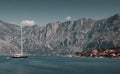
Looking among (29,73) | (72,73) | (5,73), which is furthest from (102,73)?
(5,73)

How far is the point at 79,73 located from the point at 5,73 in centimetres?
4070

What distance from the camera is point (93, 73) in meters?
156

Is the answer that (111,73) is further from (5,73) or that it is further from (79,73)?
(5,73)

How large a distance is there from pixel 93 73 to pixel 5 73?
4781 centimetres

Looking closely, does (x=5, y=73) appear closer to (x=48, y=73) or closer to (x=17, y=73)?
(x=17, y=73)

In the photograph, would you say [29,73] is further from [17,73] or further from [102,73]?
[102,73]

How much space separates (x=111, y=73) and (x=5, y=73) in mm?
57380

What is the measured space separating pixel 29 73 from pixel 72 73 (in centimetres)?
2382

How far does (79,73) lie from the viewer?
158 meters

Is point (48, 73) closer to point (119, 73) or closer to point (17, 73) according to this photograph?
point (17, 73)

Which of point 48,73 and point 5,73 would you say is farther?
point 48,73

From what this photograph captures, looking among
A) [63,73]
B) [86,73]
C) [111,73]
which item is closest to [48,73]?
[63,73]

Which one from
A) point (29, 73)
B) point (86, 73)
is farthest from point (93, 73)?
point (29, 73)

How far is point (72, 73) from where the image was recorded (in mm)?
156750
